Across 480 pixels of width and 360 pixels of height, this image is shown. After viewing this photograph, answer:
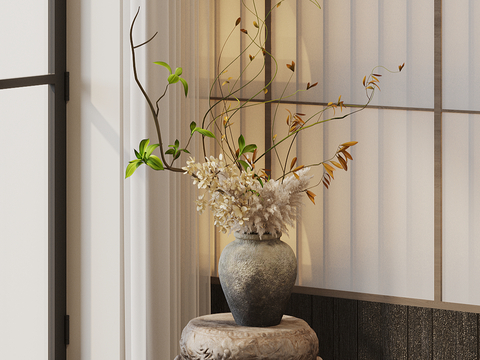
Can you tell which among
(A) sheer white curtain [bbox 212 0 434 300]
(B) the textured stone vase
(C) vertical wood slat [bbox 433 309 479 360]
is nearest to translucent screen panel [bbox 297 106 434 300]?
(A) sheer white curtain [bbox 212 0 434 300]

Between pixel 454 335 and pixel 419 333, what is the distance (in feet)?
0.43

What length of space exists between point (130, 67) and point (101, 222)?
0.64m

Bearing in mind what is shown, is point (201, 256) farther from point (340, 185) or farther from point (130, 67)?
point (130, 67)

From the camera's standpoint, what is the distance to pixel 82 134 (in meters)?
1.95

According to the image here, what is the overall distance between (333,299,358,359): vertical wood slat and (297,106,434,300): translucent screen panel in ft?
0.25

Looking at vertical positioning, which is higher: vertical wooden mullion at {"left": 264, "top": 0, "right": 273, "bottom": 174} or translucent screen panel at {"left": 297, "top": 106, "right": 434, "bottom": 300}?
vertical wooden mullion at {"left": 264, "top": 0, "right": 273, "bottom": 174}

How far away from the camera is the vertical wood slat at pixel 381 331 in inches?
76.6

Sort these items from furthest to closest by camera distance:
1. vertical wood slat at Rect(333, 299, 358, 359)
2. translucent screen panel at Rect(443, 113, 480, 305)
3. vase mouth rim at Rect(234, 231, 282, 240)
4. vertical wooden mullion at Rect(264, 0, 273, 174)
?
vertical wooden mullion at Rect(264, 0, 273, 174) → vertical wood slat at Rect(333, 299, 358, 359) → translucent screen panel at Rect(443, 113, 480, 305) → vase mouth rim at Rect(234, 231, 282, 240)

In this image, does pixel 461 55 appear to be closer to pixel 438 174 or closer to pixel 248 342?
pixel 438 174
